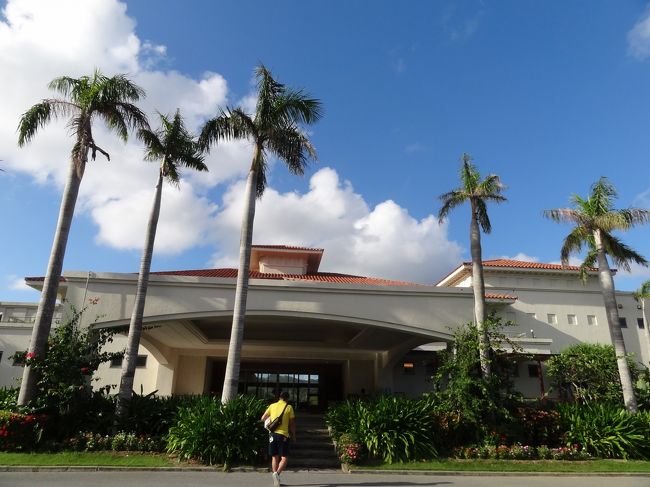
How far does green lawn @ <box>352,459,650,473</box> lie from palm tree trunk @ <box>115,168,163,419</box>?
276 inches

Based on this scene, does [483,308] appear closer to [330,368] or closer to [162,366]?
[330,368]

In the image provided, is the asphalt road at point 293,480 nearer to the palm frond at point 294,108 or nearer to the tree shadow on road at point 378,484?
the tree shadow on road at point 378,484

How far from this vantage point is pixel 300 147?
15.3m

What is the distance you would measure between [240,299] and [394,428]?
18.3 ft

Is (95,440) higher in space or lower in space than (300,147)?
lower

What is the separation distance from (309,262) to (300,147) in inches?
454

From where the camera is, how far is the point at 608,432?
514 inches

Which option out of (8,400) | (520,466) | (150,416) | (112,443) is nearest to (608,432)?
(520,466)

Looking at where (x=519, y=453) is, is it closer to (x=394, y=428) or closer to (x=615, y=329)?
(x=394, y=428)

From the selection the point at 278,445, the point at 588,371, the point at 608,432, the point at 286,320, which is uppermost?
the point at 286,320

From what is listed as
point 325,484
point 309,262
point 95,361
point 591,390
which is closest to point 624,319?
point 591,390

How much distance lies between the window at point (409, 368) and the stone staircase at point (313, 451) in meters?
15.7

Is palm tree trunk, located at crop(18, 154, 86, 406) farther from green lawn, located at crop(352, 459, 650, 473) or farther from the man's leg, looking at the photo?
green lawn, located at crop(352, 459, 650, 473)

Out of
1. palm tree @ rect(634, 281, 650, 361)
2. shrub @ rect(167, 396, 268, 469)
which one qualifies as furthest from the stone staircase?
palm tree @ rect(634, 281, 650, 361)
